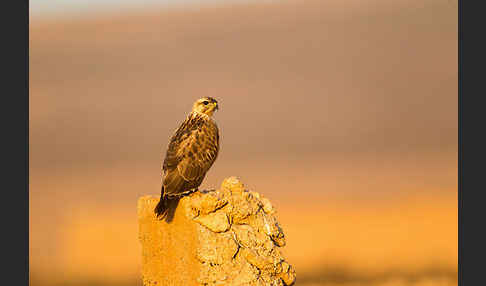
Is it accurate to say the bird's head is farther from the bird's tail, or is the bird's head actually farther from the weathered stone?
the weathered stone

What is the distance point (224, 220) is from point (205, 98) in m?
1.80

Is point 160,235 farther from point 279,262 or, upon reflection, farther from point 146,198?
point 279,262

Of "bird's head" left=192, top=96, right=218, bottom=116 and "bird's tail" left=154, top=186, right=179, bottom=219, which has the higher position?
"bird's head" left=192, top=96, right=218, bottom=116

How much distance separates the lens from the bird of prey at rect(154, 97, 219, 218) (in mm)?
10156

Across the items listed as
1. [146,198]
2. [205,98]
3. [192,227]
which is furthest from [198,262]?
[205,98]

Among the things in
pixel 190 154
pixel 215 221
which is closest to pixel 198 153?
pixel 190 154

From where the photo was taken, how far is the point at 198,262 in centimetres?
975

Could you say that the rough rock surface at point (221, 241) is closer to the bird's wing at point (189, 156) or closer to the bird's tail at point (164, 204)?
the bird's tail at point (164, 204)

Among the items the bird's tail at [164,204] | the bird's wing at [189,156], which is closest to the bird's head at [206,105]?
the bird's wing at [189,156]

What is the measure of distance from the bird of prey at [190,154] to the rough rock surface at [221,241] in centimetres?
19

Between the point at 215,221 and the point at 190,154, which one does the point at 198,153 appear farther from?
the point at 215,221

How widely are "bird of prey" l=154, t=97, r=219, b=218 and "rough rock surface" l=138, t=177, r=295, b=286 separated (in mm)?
188

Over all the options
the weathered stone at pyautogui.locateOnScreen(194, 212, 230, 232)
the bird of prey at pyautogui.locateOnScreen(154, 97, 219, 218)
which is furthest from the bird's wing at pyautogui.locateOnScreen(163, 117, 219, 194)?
the weathered stone at pyautogui.locateOnScreen(194, 212, 230, 232)

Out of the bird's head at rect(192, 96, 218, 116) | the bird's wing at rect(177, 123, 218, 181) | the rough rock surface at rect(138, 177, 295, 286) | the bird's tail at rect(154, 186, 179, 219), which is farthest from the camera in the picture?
the bird's head at rect(192, 96, 218, 116)
